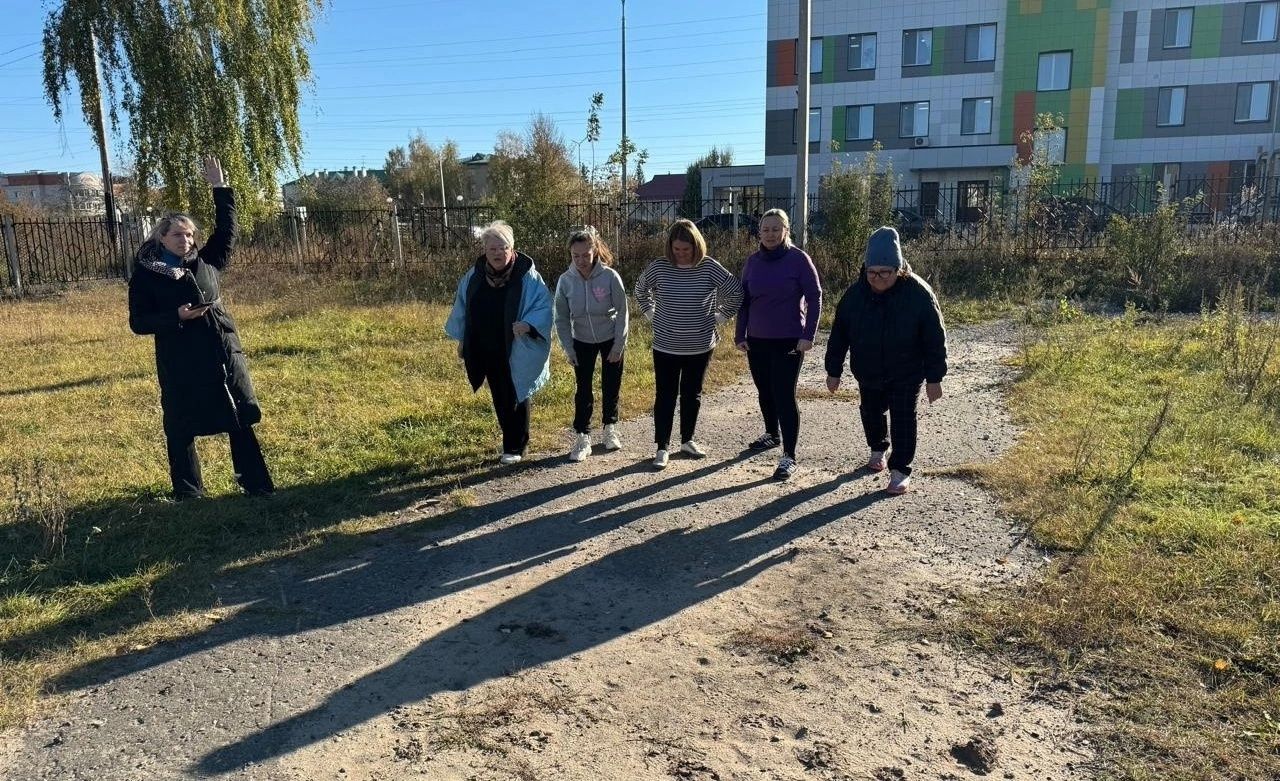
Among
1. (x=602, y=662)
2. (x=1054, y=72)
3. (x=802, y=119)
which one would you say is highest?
(x=1054, y=72)

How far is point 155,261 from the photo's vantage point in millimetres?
4590

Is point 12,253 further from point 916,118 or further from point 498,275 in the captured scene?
point 916,118

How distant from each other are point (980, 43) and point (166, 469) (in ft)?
125

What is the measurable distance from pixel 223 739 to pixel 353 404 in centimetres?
513

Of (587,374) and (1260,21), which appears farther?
(1260,21)

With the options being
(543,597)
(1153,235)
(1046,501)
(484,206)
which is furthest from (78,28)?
(1153,235)

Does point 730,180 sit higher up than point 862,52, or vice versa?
point 862,52

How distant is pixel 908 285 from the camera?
Result: 497cm

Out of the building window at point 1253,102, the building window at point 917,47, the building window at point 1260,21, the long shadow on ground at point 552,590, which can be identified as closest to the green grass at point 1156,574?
the long shadow on ground at point 552,590

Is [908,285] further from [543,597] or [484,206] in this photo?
[484,206]

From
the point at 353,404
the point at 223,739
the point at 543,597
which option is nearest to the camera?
the point at 223,739

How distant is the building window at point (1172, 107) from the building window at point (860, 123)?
37.4 feet

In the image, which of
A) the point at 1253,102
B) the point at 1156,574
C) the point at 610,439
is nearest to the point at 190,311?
the point at 610,439

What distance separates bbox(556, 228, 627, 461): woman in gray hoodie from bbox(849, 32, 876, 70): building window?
3537 cm
